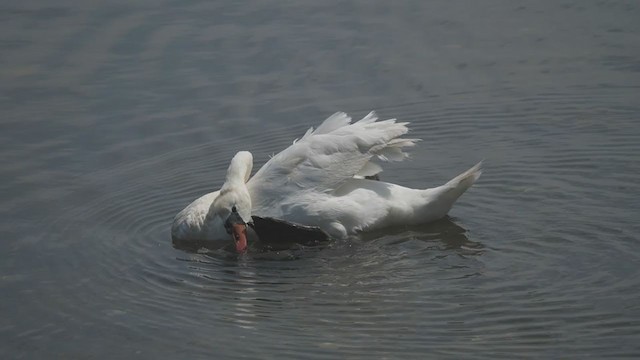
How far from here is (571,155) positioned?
38.2 ft

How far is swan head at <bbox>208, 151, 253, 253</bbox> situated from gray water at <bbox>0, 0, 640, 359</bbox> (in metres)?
0.23

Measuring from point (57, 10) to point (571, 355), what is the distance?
11.6 metres

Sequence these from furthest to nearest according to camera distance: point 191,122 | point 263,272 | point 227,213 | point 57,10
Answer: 1. point 57,10
2. point 191,122
3. point 227,213
4. point 263,272

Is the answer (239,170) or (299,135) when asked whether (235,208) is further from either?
(299,135)

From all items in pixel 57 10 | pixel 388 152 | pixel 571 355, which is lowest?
pixel 571 355

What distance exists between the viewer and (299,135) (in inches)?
505

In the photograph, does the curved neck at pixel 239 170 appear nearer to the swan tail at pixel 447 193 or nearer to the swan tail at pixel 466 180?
the swan tail at pixel 447 193

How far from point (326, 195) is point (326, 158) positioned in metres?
0.33

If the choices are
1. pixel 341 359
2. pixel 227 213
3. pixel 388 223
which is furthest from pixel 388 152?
pixel 341 359

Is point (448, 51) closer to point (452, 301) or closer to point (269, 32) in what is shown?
point (269, 32)

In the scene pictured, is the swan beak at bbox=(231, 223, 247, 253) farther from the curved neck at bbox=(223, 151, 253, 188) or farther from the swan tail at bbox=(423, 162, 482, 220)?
the swan tail at bbox=(423, 162, 482, 220)

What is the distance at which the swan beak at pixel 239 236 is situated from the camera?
10.3m

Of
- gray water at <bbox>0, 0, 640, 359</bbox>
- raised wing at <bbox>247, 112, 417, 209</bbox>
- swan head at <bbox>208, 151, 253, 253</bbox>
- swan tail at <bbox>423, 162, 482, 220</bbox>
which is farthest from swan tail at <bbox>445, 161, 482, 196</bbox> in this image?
swan head at <bbox>208, 151, 253, 253</bbox>

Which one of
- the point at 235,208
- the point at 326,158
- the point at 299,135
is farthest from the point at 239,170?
the point at 299,135
